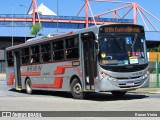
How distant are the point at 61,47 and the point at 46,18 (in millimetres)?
90865

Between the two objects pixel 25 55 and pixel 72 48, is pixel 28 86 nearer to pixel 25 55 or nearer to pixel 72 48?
pixel 25 55

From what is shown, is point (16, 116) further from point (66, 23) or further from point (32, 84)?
point (66, 23)

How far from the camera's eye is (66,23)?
365 feet

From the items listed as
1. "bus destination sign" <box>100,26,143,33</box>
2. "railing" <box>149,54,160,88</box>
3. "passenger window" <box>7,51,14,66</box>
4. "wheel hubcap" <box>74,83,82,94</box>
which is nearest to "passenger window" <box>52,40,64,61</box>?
"wheel hubcap" <box>74,83,82,94</box>

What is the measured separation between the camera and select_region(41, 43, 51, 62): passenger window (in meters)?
21.1

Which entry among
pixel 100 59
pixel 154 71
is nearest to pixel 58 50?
pixel 100 59

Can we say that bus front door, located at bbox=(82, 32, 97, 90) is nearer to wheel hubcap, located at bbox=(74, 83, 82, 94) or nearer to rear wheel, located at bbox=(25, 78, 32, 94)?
wheel hubcap, located at bbox=(74, 83, 82, 94)

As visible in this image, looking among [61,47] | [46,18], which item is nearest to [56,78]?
[61,47]

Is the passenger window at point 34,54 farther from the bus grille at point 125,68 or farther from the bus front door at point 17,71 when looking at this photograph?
the bus grille at point 125,68

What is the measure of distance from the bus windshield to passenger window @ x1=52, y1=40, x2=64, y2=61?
2.99 meters

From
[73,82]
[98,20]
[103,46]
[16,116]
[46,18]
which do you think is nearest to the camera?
[16,116]

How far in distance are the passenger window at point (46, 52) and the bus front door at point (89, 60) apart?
3.36 meters

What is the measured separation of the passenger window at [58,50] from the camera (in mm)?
19839

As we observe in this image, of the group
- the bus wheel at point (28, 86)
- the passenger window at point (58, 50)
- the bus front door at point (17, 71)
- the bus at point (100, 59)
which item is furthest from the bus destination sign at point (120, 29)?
the bus front door at point (17, 71)
